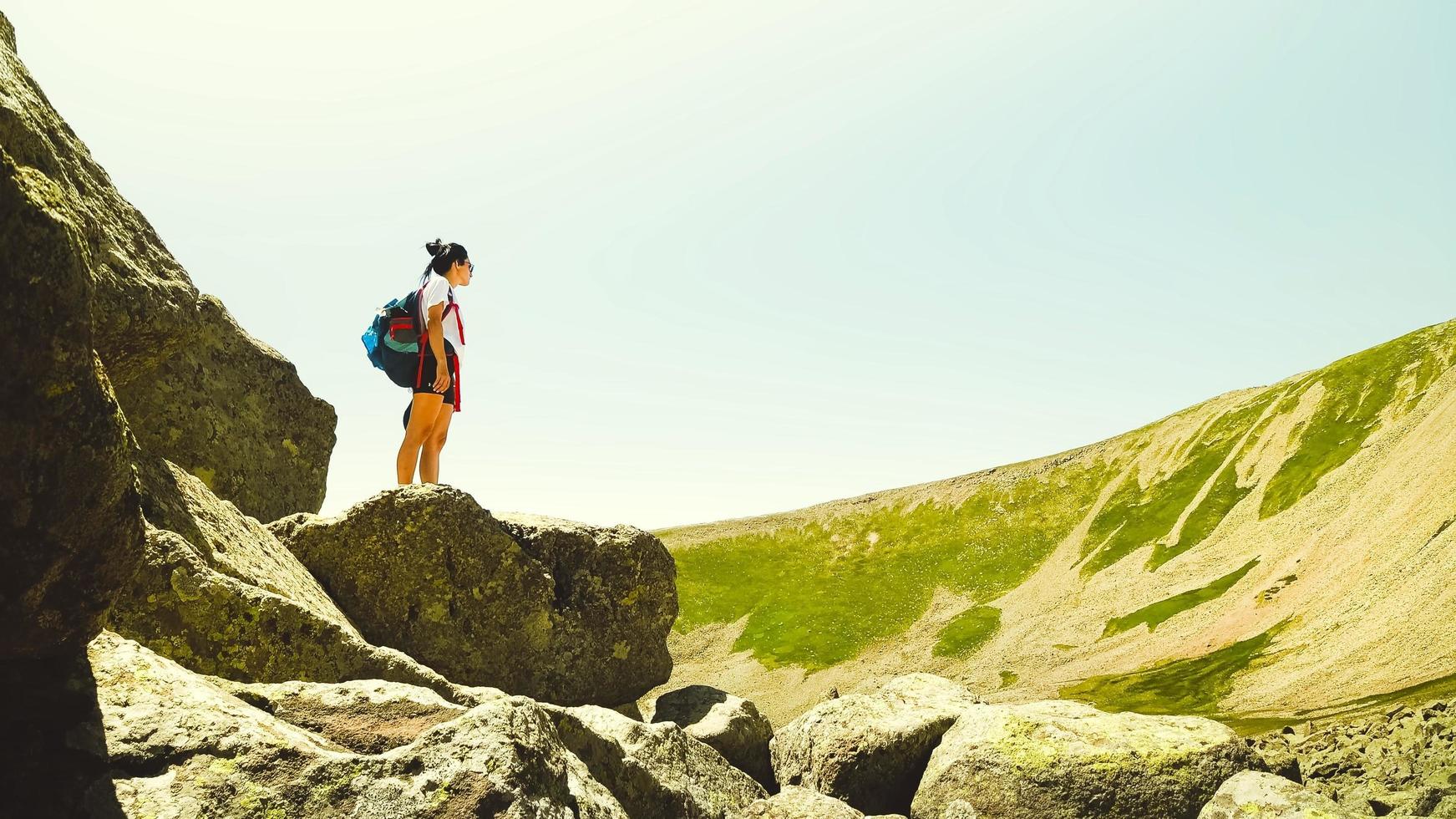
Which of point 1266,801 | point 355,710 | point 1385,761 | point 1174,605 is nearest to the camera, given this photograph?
point 355,710

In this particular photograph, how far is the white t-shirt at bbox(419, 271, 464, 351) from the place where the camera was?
1825cm

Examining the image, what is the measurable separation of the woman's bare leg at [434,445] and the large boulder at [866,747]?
10.3m

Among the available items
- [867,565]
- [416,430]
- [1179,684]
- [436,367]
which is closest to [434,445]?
[416,430]

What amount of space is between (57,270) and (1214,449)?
13904cm

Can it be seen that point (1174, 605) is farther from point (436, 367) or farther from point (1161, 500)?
point (436, 367)

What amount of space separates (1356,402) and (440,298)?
409ft

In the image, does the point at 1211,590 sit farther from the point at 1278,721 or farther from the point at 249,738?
the point at 249,738

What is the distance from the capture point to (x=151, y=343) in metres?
11.4

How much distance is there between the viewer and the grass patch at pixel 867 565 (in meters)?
113

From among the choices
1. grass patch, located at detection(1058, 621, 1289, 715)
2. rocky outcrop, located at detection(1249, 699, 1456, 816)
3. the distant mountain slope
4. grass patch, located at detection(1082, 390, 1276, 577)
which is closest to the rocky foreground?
rocky outcrop, located at detection(1249, 699, 1456, 816)

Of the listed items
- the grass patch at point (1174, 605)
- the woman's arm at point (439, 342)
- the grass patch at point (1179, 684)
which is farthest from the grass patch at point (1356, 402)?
the woman's arm at point (439, 342)

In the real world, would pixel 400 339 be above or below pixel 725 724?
above

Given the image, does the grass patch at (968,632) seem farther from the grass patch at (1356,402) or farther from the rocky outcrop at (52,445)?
the rocky outcrop at (52,445)

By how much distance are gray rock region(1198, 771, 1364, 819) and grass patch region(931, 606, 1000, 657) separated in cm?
8381
